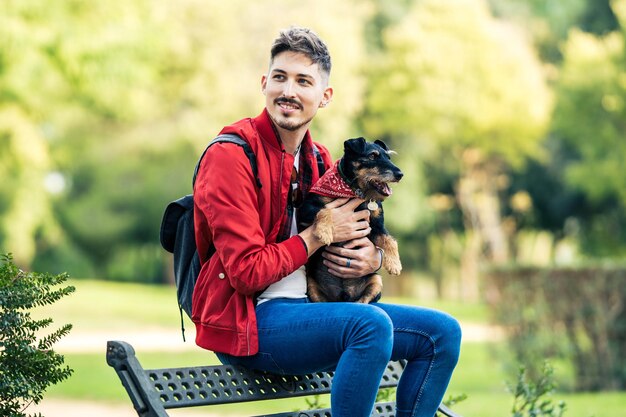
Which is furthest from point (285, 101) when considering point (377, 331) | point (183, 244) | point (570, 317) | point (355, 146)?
point (570, 317)

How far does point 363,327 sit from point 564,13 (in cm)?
3884

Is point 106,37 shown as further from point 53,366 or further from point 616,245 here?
point 616,245

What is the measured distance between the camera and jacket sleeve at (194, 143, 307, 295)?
12.9ft

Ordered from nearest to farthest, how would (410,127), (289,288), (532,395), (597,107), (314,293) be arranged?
(289,288) < (314,293) < (532,395) < (597,107) < (410,127)

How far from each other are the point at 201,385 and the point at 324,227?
0.78m

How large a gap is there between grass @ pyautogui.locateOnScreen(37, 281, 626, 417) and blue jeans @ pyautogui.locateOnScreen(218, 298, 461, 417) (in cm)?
153

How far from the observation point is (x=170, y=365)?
51.4 ft

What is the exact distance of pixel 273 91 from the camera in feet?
14.1

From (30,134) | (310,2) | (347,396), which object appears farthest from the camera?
(310,2)

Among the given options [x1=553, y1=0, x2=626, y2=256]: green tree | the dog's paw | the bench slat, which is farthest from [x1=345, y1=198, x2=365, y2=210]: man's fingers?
[x1=553, y1=0, x2=626, y2=256]: green tree

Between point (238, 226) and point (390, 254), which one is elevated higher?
point (238, 226)

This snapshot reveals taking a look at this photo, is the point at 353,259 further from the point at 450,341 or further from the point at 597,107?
the point at 597,107

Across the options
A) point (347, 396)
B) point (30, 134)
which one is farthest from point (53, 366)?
point (30, 134)

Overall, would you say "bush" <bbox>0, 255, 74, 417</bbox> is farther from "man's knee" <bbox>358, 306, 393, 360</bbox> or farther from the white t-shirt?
"man's knee" <bbox>358, 306, 393, 360</bbox>
